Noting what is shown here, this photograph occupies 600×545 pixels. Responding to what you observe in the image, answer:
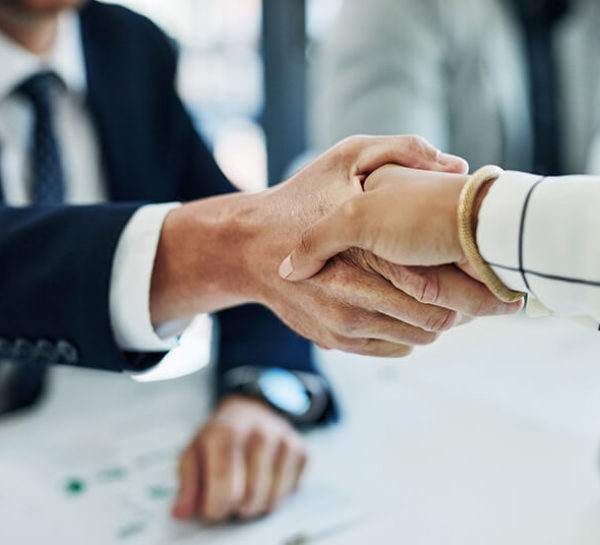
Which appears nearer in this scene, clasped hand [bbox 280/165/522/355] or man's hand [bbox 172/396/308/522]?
clasped hand [bbox 280/165/522/355]

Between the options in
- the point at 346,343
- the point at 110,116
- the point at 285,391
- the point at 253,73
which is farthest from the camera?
the point at 253,73

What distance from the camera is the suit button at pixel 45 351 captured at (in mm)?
485

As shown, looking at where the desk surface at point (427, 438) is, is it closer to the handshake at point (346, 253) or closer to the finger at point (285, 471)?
the finger at point (285, 471)

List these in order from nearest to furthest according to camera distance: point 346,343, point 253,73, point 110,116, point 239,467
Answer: point 346,343 < point 239,467 < point 110,116 < point 253,73

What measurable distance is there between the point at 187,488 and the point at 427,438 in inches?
9.0

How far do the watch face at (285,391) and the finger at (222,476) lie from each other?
9 cm

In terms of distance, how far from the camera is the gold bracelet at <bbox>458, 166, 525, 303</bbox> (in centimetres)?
32

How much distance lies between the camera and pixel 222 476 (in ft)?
1.63

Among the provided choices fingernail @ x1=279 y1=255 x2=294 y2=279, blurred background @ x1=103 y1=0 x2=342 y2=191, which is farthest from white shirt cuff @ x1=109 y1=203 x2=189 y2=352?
blurred background @ x1=103 y1=0 x2=342 y2=191

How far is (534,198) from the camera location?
0.30 meters

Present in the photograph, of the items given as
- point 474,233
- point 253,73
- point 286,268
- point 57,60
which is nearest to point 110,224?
point 286,268

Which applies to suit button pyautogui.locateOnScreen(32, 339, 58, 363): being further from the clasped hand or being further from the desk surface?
the clasped hand

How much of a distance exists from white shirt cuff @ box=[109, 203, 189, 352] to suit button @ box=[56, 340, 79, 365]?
35 millimetres

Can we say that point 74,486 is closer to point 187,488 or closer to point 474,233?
point 187,488
